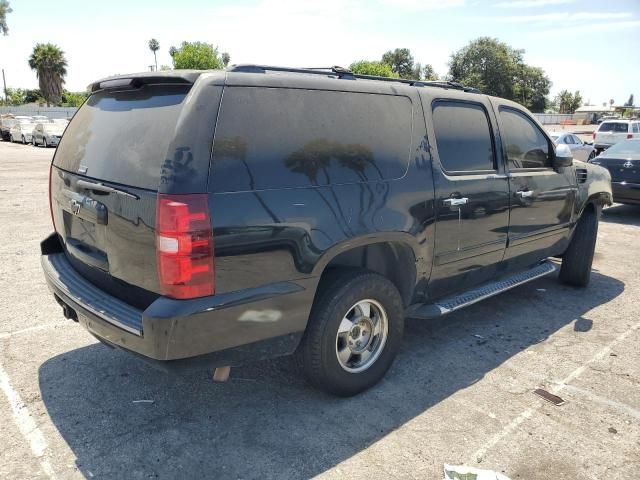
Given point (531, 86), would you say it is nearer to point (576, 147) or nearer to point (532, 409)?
point (576, 147)

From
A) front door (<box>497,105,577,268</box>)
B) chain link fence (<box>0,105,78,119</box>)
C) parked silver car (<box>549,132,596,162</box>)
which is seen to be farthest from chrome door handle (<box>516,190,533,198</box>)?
chain link fence (<box>0,105,78,119</box>)

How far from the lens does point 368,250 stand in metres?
→ 3.41

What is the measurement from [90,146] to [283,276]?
146 centimetres

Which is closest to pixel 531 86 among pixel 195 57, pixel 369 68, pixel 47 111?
pixel 369 68

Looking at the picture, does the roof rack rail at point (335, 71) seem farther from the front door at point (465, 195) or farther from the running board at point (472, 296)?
the running board at point (472, 296)

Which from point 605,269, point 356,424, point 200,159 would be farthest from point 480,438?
point 605,269

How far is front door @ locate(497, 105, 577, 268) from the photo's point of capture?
14.3 feet

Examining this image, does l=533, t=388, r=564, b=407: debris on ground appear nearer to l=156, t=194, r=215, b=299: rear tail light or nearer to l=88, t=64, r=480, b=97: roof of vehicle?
l=88, t=64, r=480, b=97: roof of vehicle

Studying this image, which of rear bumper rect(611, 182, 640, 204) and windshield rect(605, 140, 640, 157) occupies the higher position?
windshield rect(605, 140, 640, 157)

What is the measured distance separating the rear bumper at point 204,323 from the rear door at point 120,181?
5.5 inches

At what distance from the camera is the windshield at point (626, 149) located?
10133 millimetres

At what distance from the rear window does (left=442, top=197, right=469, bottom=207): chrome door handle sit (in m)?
0.46

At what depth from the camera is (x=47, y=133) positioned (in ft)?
93.9

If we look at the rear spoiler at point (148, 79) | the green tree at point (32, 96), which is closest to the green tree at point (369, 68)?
the rear spoiler at point (148, 79)
